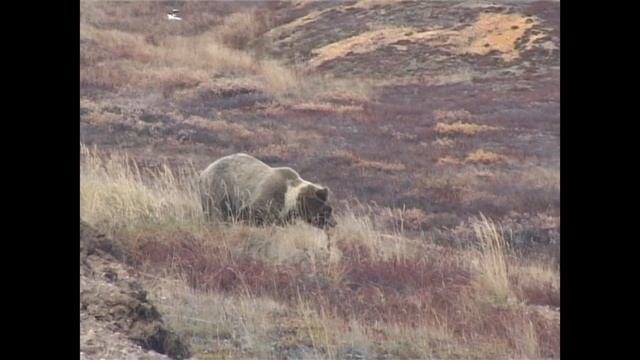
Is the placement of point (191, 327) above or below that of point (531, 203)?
below

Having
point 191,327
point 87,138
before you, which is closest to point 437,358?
point 191,327

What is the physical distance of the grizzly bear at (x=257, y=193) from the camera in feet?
25.4

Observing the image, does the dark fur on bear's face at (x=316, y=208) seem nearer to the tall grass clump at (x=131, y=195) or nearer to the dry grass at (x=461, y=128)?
the tall grass clump at (x=131, y=195)

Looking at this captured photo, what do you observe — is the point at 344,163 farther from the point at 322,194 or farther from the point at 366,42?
the point at 366,42

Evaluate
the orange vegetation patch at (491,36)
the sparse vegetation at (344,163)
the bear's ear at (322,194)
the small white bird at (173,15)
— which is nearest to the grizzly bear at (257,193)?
the bear's ear at (322,194)

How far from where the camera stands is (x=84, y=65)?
8188 millimetres

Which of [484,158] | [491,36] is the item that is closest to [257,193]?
[484,158]

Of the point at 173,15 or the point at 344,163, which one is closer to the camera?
the point at 344,163

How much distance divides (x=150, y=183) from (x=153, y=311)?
1262mm

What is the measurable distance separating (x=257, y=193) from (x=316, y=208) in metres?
0.58

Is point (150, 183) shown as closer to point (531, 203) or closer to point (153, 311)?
point (153, 311)

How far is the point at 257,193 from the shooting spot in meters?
7.85

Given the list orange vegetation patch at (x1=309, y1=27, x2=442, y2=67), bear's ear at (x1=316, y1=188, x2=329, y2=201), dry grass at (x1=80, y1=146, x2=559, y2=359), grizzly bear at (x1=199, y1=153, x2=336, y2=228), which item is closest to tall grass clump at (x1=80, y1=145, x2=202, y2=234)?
dry grass at (x1=80, y1=146, x2=559, y2=359)

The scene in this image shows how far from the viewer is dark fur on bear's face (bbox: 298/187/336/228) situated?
7723 mm
